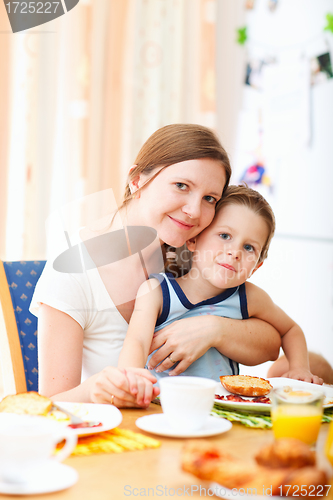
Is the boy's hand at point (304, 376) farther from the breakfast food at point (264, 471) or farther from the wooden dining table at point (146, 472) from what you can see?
the breakfast food at point (264, 471)

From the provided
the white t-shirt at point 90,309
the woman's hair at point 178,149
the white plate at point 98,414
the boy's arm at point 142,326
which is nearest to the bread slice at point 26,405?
the white plate at point 98,414

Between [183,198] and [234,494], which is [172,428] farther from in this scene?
[183,198]

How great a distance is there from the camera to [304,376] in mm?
1120

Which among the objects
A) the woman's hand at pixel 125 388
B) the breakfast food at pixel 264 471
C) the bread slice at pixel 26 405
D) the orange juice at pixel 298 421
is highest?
the breakfast food at pixel 264 471

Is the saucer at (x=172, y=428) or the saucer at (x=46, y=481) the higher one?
the saucer at (x=46, y=481)

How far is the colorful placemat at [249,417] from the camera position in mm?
718

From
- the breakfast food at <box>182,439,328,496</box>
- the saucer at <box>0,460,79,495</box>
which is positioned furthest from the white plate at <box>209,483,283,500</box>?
the saucer at <box>0,460,79,495</box>

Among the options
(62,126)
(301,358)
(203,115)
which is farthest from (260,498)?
(203,115)

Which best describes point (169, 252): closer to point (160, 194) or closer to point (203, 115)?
point (160, 194)

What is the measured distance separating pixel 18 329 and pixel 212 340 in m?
0.55

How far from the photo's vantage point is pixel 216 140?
4.13 feet

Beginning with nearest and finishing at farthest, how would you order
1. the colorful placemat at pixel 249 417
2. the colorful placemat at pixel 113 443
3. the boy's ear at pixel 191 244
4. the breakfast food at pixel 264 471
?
the breakfast food at pixel 264 471
the colorful placemat at pixel 113 443
the colorful placemat at pixel 249 417
the boy's ear at pixel 191 244

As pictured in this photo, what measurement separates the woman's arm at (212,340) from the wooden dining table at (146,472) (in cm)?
41

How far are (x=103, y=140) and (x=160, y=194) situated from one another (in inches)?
59.0
